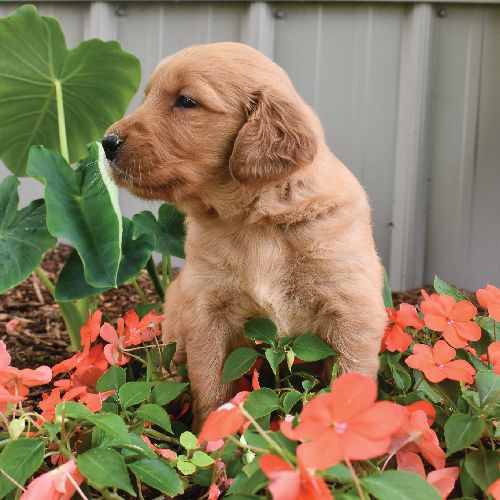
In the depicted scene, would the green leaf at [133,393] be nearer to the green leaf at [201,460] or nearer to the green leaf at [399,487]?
the green leaf at [201,460]

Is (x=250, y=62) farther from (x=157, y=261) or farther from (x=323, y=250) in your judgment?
(x=157, y=261)

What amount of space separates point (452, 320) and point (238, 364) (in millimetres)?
588

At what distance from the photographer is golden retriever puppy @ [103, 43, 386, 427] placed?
7.01ft

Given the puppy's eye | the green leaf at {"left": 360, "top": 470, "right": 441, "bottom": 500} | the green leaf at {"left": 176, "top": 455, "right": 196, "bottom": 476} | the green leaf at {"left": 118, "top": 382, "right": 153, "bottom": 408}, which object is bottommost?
the green leaf at {"left": 176, "top": 455, "right": 196, "bottom": 476}

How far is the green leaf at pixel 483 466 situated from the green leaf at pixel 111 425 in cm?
76

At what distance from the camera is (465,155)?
408 cm

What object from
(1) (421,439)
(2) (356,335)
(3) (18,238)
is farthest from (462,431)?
(3) (18,238)

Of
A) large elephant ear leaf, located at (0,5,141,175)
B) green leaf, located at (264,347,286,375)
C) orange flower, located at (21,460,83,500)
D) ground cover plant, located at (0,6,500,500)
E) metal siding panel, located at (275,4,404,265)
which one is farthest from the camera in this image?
metal siding panel, located at (275,4,404,265)

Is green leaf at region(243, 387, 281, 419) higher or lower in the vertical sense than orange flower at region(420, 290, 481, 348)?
lower

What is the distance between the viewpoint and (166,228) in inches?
128

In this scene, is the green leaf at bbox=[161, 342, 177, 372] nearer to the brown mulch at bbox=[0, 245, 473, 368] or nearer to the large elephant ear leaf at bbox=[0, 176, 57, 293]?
the large elephant ear leaf at bbox=[0, 176, 57, 293]

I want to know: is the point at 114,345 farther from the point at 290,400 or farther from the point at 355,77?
the point at 355,77

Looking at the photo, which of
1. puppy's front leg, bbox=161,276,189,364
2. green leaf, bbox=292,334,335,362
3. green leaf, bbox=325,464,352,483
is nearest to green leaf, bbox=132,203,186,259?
puppy's front leg, bbox=161,276,189,364

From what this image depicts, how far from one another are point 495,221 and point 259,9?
5.58 ft
